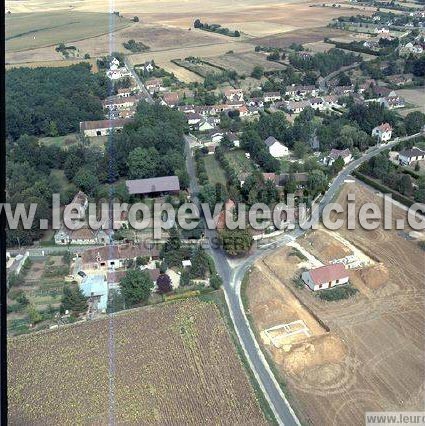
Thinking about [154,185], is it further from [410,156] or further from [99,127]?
[410,156]

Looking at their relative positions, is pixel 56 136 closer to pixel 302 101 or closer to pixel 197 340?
pixel 302 101

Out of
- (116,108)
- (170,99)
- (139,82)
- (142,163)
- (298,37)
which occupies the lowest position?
(142,163)

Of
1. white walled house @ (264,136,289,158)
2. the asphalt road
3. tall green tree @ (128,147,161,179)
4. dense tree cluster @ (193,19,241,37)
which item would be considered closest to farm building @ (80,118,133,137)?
the asphalt road

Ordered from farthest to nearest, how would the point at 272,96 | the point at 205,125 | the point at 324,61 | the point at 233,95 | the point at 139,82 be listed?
the point at 324,61 < the point at 139,82 < the point at 233,95 < the point at 272,96 < the point at 205,125

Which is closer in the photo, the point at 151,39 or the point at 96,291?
the point at 96,291

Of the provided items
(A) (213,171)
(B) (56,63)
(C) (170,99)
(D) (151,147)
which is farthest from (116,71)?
(A) (213,171)

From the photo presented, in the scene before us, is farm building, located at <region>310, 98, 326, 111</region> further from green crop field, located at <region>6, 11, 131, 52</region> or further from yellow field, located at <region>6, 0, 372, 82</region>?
green crop field, located at <region>6, 11, 131, 52</region>

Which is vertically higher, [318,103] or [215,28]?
[215,28]
